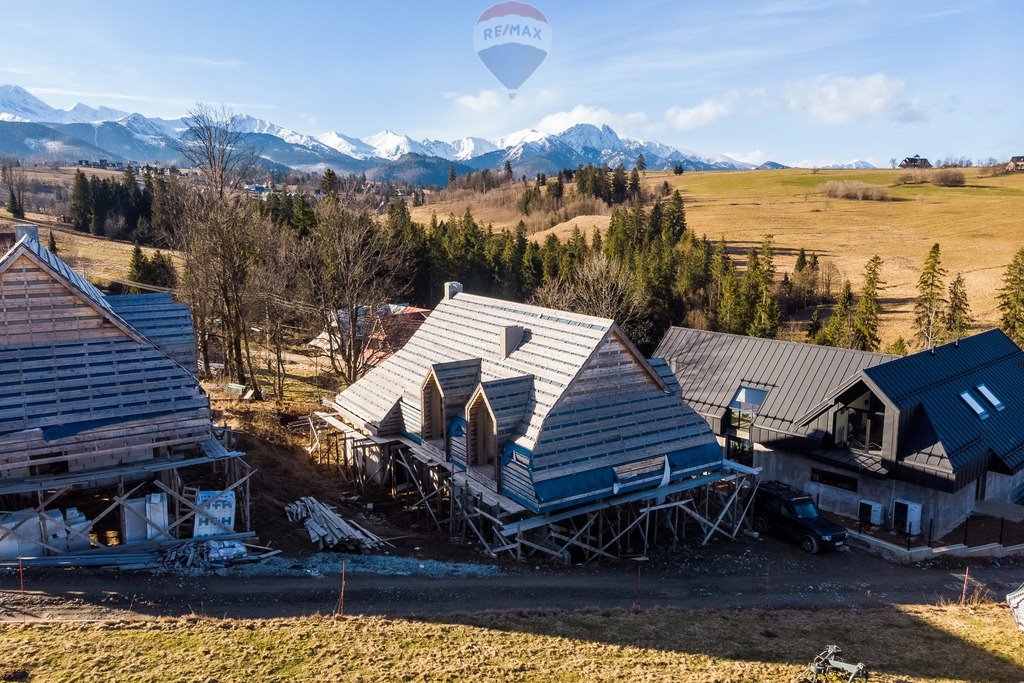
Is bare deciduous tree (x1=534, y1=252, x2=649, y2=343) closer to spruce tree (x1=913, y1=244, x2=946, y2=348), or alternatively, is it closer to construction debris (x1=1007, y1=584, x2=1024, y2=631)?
spruce tree (x1=913, y1=244, x2=946, y2=348)

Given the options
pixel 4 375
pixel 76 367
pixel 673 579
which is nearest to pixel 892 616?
pixel 673 579

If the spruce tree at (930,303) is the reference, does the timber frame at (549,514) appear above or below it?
below

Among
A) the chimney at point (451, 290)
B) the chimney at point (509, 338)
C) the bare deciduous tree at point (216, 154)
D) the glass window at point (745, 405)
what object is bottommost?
the glass window at point (745, 405)

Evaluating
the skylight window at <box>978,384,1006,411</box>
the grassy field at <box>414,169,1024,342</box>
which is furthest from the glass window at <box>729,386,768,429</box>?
the grassy field at <box>414,169,1024,342</box>

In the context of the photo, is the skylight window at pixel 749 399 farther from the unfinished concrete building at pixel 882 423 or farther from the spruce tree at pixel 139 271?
the spruce tree at pixel 139 271

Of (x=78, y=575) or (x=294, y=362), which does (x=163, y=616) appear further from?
(x=294, y=362)

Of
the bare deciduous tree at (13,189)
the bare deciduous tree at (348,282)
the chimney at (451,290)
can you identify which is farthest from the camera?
the bare deciduous tree at (13,189)

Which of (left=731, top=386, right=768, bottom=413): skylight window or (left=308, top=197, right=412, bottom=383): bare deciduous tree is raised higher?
(left=308, top=197, right=412, bottom=383): bare deciduous tree

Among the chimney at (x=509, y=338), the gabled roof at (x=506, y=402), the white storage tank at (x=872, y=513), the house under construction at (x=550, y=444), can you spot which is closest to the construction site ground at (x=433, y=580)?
the house under construction at (x=550, y=444)
